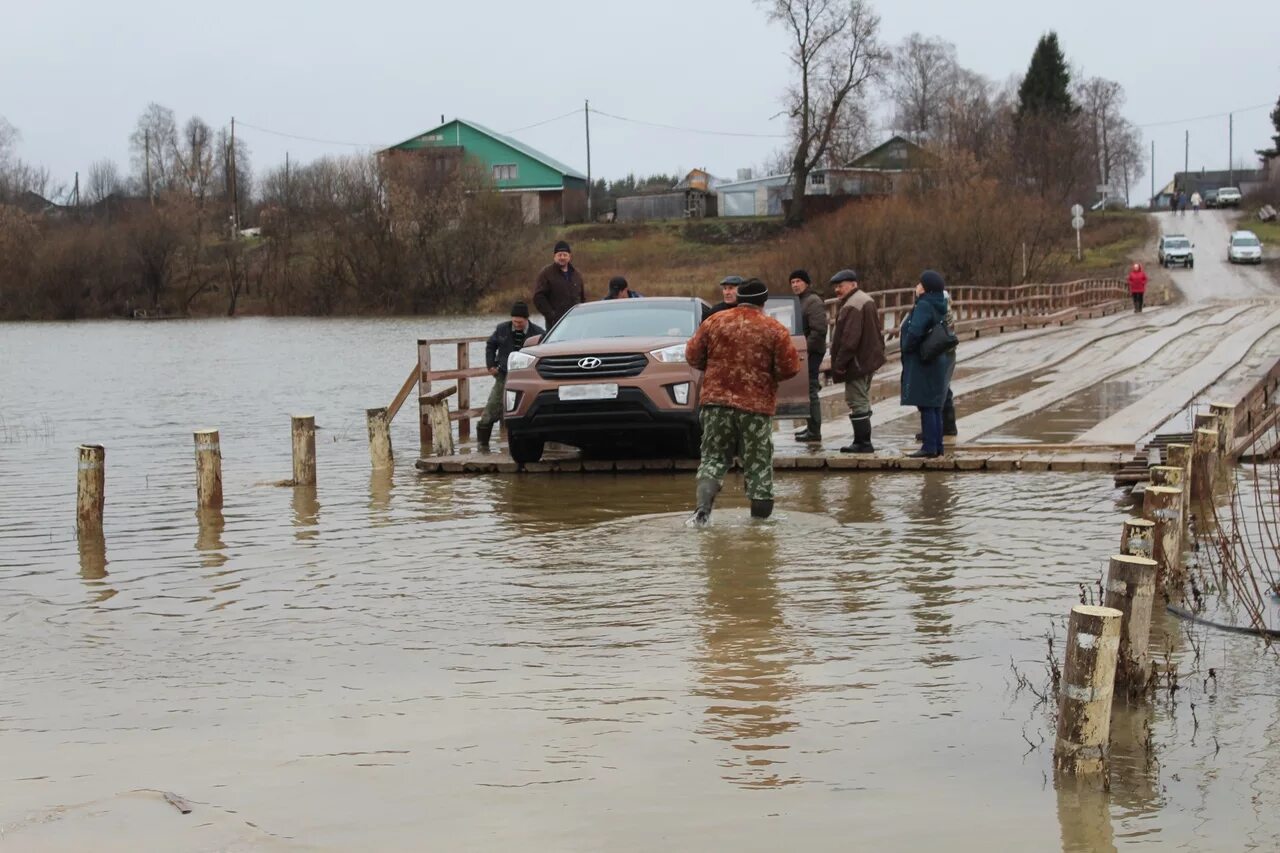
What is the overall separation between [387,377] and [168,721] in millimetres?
31859

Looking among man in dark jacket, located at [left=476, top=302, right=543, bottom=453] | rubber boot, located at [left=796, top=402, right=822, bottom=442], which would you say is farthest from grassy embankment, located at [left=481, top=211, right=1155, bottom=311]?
rubber boot, located at [left=796, top=402, right=822, bottom=442]

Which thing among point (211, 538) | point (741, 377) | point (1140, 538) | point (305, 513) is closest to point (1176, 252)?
point (305, 513)

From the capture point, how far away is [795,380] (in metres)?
16.5

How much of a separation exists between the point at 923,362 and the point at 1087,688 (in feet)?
28.1

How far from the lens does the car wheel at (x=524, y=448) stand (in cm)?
1503

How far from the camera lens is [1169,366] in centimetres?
2575

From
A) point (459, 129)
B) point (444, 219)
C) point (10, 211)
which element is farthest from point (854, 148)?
point (10, 211)

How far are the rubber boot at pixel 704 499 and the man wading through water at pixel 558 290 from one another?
5903 millimetres

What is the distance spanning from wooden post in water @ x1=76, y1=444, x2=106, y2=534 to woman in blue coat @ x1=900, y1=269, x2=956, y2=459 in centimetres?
640

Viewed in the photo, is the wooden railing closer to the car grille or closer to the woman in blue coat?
the car grille

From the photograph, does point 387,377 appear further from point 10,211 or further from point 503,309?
point 10,211

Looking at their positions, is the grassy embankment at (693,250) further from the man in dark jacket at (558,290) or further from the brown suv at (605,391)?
the brown suv at (605,391)

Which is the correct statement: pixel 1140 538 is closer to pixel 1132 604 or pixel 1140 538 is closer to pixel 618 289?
pixel 1132 604

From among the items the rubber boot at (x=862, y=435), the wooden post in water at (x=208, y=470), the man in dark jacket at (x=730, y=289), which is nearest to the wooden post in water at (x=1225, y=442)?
the rubber boot at (x=862, y=435)
